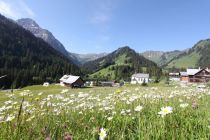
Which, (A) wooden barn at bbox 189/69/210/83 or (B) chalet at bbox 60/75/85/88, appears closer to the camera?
(B) chalet at bbox 60/75/85/88

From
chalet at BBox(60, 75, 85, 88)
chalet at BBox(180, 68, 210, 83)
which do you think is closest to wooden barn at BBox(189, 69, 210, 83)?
chalet at BBox(180, 68, 210, 83)

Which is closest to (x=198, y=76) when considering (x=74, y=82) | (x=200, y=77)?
(x=200, y=77)

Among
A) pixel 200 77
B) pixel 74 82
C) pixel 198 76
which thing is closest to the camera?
pixel 74 82

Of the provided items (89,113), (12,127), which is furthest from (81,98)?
(12,127)

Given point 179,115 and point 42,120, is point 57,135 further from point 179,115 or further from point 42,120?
point 179,115

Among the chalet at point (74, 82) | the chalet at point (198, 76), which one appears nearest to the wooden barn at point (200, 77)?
the chalet at point (198, 76)

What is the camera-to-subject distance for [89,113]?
5215 millimetres

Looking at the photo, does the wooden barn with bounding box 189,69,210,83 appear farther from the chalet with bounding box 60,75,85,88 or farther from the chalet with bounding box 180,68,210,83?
the chalet with bounding box 60,75,85,88

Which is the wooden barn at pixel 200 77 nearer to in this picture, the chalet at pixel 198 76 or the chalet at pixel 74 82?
the chalet at pixel 198 76

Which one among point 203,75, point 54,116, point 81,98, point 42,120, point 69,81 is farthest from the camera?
point 203,75

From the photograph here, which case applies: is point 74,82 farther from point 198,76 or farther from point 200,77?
point 200,77

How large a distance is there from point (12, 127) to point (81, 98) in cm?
426

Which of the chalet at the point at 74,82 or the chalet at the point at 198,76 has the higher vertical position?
the chalet at the point at 198,76

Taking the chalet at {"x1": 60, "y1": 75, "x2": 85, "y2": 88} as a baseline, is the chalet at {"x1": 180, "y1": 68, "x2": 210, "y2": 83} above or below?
above
